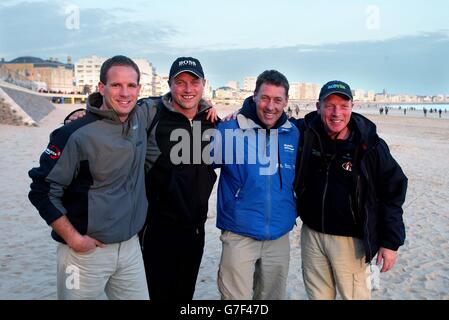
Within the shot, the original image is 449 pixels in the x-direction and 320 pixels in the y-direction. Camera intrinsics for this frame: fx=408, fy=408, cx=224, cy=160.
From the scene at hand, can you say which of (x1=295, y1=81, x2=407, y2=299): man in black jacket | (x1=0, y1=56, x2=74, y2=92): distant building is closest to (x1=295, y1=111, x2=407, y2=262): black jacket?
(x1=295, y1=81, x2=407, y2=299): man in black jacket

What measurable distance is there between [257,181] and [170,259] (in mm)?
1043

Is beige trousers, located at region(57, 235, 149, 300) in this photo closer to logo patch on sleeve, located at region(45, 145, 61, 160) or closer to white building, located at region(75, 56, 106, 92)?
logo patch on sleeve, located at region(45, 145, 61, 160)

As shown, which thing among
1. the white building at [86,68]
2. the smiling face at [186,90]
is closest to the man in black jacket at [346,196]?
the smiling face at [186,90]

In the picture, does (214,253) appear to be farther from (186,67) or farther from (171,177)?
(186,67)

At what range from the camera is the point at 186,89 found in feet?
11.8

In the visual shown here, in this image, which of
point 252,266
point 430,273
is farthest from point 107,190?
point 430,273

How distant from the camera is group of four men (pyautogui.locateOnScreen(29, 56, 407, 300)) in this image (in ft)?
10.5

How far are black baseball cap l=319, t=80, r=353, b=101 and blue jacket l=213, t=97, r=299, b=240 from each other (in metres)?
0.42

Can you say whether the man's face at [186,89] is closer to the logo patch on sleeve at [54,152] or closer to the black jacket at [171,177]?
the black jacket at [171,177]

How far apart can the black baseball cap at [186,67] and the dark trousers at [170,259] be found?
136 cm

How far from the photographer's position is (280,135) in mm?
3650

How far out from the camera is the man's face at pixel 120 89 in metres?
3.00

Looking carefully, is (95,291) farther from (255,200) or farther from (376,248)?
(376,248)
